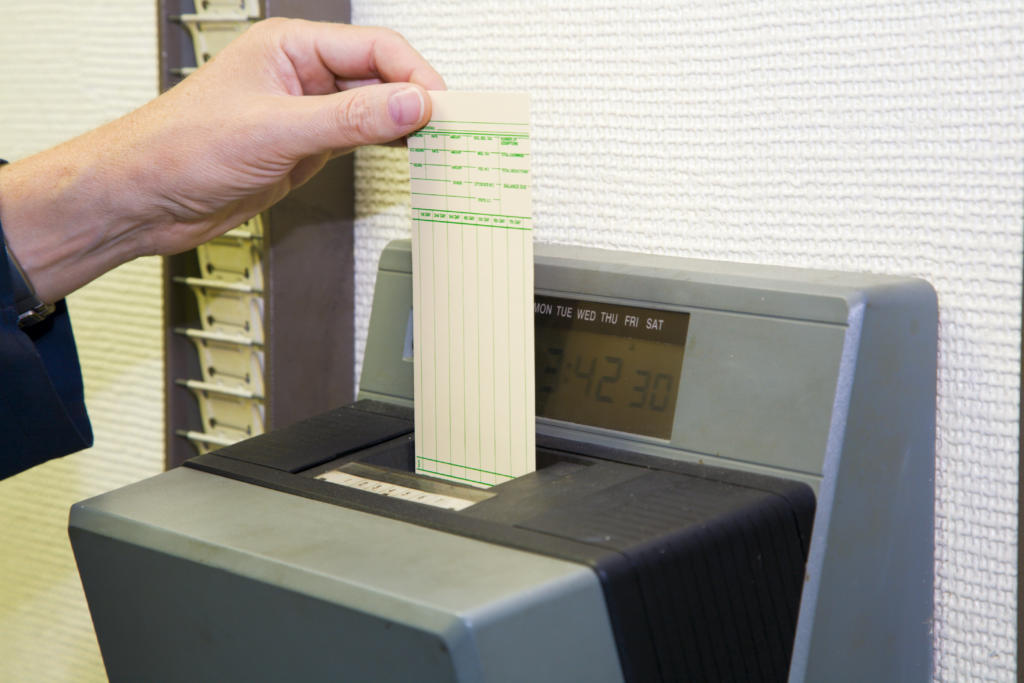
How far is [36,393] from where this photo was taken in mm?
663

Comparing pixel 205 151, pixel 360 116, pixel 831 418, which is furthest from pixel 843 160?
pixel 205 151

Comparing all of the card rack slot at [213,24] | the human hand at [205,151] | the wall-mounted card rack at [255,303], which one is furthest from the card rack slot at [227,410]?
the card rack slot at [213,24]

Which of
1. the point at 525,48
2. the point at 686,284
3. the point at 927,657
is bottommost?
the point at 927,657

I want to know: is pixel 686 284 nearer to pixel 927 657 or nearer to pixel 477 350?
pixel 477 350

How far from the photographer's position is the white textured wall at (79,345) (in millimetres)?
960

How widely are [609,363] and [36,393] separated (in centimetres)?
37

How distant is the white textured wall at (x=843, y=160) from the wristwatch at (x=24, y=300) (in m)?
0.37

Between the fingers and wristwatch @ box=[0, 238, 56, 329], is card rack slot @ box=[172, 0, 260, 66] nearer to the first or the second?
the fingers

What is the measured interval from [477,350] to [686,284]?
12 centimetres

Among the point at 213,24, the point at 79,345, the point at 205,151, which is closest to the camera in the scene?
the point at 205,151

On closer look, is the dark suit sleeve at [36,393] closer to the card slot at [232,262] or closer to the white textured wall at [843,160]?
the card slot at [232,262]

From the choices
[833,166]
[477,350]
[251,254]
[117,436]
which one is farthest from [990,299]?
[117,436]

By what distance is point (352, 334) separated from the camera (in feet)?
2.85

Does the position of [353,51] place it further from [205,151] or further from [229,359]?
[229,359]
